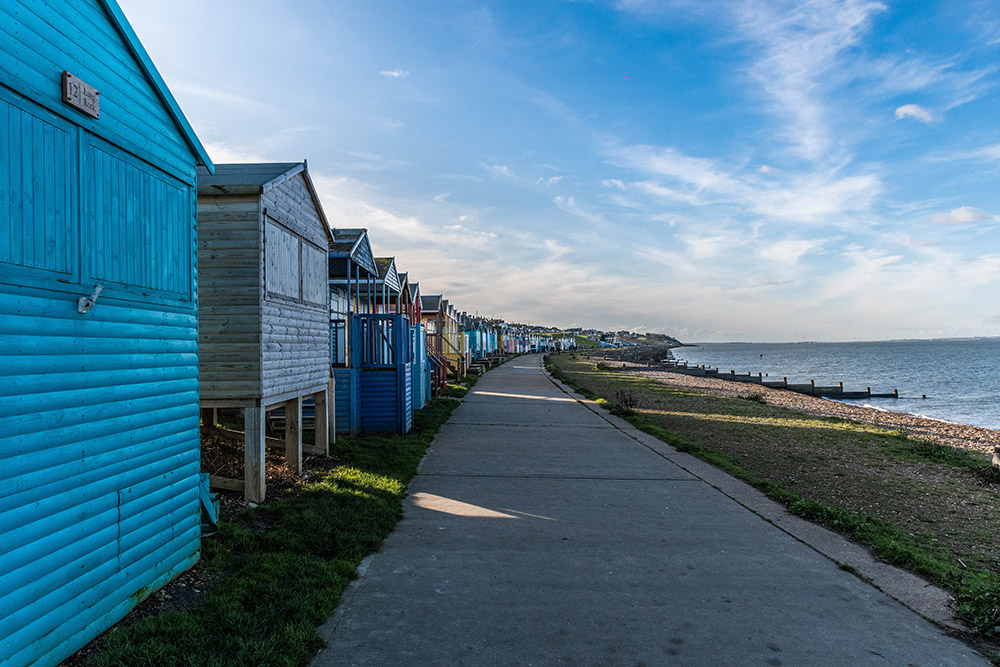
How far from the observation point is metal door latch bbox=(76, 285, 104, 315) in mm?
3855

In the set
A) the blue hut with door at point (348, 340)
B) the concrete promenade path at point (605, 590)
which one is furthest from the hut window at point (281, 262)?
the concrete promenade path at point (605, 590)

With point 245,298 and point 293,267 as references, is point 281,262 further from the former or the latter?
point 245,298

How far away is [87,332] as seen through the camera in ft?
12.9

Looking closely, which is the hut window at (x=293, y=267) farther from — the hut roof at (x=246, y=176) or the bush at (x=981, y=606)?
the bush at (x=981, y=606)

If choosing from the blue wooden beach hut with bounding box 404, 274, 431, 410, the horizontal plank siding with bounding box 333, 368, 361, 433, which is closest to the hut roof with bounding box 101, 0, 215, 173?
the horizontal plank siding with bounding box 333, 368, 361, 433

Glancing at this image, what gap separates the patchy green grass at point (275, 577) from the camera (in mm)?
3701

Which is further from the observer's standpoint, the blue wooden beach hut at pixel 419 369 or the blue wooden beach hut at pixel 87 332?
the blue wooden beach hut at pixel 419 369

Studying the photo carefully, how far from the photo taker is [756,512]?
7.54 meters

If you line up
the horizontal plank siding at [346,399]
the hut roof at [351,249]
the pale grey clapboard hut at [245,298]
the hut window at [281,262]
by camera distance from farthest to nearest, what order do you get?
the horizontal plank siding at [346,399] < the hut roof at [351,249] < the hut window at [281,262] < the pale grey clapboard hut at [245,298]

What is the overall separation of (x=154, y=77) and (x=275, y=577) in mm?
4308

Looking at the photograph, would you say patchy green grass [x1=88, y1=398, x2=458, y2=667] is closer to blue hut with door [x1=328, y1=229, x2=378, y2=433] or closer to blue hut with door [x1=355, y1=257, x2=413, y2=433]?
blue hut with door [x1=328, y1=229, x2=378, y2=433]

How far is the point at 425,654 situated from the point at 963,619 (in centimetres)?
418

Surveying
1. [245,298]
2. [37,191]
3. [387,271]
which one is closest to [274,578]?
[37,191]

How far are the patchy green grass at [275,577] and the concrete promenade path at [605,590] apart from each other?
0.22 m
